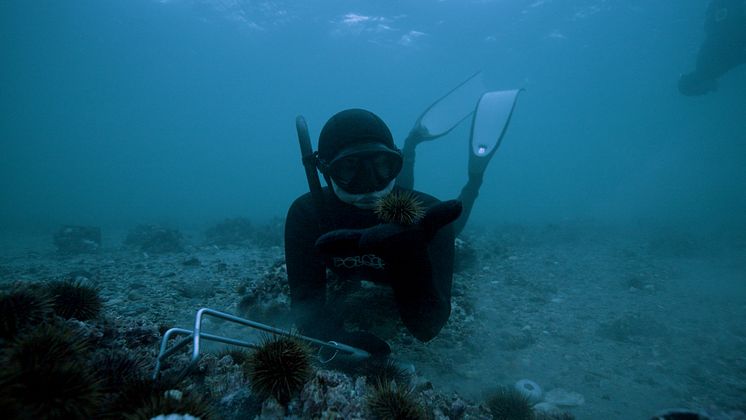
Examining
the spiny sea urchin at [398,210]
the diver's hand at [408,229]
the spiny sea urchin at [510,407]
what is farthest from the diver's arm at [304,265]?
the spiny sea urchin at [510,407]

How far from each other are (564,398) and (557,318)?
2495 millimetres

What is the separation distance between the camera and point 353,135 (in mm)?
3416

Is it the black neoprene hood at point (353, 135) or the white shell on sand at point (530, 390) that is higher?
the black neoprene hood at point (353, 135)

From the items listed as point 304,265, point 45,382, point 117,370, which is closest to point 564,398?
point 304,265

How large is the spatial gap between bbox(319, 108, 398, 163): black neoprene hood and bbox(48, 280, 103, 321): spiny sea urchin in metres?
2.49

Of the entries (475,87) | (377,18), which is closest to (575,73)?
(377,18)

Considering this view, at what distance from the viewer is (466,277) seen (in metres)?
7.29

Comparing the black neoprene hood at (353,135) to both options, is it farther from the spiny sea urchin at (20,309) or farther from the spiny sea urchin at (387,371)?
the spiny sea urchin at (20,309)

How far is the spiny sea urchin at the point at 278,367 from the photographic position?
1488 mm

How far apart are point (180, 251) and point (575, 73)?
67.8 meters

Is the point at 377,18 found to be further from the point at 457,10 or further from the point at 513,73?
the point at 513,73

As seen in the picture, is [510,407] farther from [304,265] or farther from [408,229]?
[304,265]

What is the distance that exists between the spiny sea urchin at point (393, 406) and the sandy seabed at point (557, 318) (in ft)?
3.96

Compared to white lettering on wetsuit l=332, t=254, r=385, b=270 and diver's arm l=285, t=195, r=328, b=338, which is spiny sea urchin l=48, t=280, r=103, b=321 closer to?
diver's arm l=285, t=195, r=328, b=338
